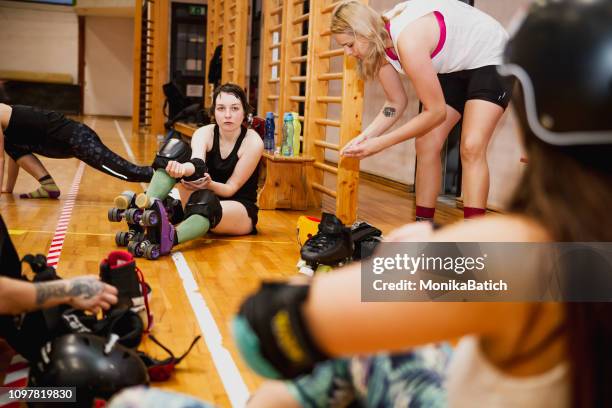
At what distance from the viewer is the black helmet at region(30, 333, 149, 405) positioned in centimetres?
145

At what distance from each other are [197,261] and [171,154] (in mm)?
619

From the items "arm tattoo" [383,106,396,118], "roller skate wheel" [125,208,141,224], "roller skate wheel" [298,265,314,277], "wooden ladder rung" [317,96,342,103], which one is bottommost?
"roller skate wheel" [298,265,314,277]

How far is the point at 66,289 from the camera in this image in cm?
152

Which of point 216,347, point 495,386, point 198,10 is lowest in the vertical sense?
point 216,347

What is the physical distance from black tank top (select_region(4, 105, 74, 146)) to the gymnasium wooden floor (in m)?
0.44

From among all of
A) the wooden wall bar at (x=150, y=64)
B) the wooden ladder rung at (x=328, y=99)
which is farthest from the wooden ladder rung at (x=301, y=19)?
the wooden wall bar at (x=150, y=64)

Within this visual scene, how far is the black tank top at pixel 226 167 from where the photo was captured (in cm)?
395

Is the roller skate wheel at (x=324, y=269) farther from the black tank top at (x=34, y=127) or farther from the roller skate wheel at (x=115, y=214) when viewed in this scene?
Answer: the black tank top at (x=34, y=127)

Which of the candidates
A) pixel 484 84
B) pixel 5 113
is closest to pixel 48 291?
pixel 484 84

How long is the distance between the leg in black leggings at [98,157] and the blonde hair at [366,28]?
198 centimetres

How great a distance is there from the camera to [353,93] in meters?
4.55

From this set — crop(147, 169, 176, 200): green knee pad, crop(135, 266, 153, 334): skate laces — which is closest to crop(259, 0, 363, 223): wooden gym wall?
crop(147, 169, 176, 200): green knee pad

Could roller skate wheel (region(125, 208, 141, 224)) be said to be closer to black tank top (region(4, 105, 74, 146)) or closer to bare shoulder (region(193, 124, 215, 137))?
bare shoulder (region(193, 124, 215, 137))

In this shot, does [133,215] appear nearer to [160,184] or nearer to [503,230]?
[160,184]
